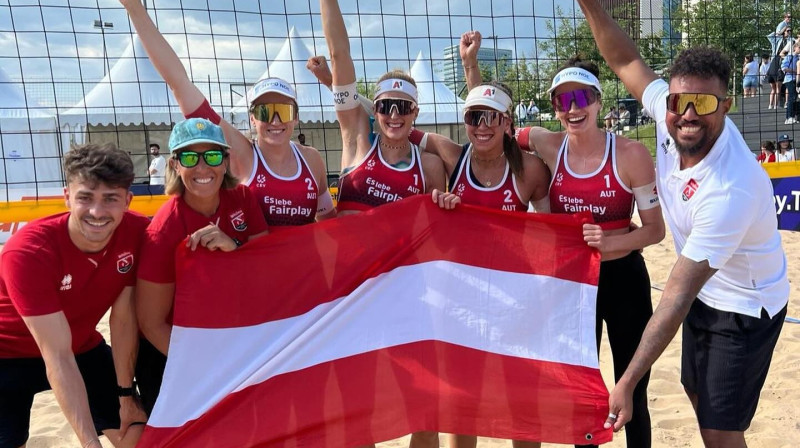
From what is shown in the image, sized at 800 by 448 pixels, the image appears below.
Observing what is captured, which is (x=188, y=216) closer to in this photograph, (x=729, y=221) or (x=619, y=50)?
(x=729, y=221)

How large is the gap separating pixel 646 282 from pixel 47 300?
8.74 ft

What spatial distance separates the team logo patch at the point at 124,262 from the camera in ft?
8.26

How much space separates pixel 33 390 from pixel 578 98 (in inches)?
112

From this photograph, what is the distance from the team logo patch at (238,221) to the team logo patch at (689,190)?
75.8 inches

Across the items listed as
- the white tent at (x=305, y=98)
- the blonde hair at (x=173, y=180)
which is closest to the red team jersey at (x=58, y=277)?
the blonde hair at (x=173, y=180)

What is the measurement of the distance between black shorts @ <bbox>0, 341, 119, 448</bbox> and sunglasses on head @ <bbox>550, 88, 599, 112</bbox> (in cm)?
254

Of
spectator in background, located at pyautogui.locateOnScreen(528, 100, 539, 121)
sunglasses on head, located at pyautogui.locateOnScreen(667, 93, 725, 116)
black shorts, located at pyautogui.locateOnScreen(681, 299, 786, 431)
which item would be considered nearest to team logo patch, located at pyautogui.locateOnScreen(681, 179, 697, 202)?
sunglasses on head, located at pyautogui.locateOnScreen(667, 93, 725, 116)

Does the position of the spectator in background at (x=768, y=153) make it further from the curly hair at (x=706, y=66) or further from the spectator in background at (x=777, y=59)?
the curly hair at (x=706, y=66)

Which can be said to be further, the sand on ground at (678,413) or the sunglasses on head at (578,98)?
the sand on ground at (678,413)

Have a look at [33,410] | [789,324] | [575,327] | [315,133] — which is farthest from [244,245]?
[315,133]

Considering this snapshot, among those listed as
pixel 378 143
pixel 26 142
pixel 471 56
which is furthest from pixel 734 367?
pixel 26 142

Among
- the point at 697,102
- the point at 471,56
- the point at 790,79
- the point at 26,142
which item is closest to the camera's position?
the point at 697,102

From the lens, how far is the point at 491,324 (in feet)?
9.18

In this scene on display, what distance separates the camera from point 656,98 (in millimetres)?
2943
